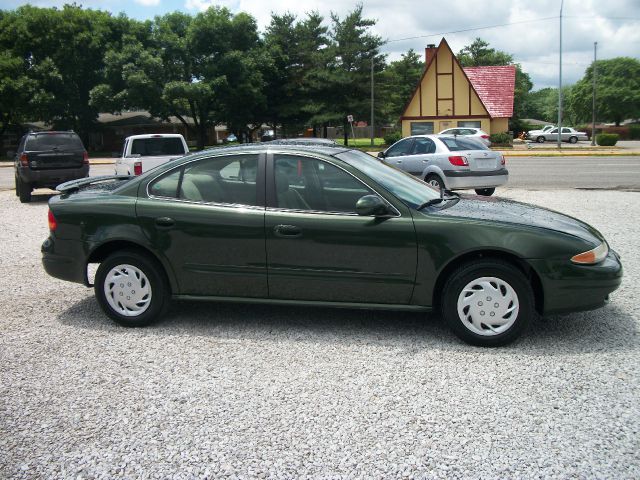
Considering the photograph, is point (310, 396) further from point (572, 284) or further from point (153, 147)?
point (153, 147)

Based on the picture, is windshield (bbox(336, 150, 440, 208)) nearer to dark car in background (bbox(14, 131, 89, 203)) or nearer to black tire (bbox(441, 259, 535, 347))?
black tire (bbox(441, 259, 535, 347))

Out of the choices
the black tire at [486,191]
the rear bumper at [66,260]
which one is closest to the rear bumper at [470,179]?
the black tire at [486,191]

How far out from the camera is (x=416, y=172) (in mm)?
14109

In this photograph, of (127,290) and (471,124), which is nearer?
(127,290)

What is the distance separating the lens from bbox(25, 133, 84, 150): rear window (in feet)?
49.4

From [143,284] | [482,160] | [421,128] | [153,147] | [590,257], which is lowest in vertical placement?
[143,284]

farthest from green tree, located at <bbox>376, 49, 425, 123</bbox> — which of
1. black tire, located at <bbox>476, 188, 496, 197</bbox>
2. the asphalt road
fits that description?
black tire, located at <bbox>476, 188, 496, 197</bbox>

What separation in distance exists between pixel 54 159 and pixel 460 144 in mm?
9651

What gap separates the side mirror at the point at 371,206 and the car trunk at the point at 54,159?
1224 cm

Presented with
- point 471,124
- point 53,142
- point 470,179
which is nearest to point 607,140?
point 471,124

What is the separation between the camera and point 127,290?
5332 mm

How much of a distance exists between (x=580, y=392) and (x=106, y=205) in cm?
399

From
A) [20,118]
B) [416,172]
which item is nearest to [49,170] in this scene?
[416,172]

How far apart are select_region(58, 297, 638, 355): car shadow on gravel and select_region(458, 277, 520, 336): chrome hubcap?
186 millimetres
